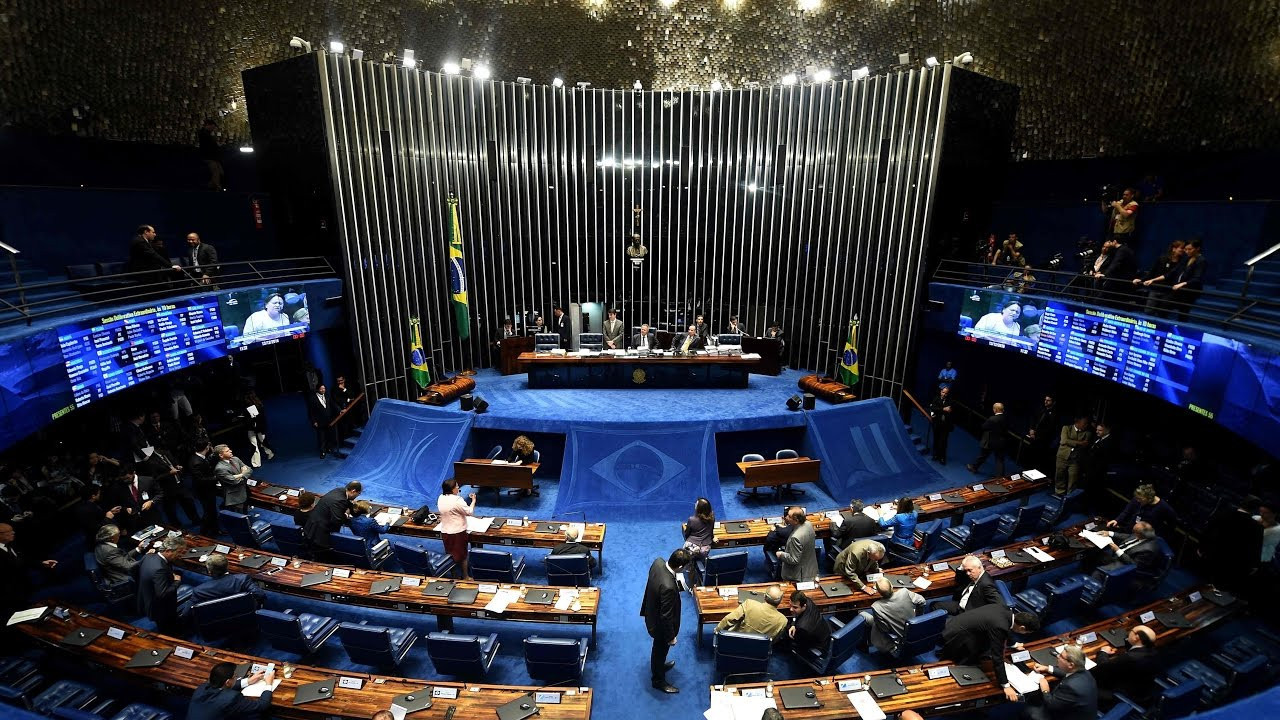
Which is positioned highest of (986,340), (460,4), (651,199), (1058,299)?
(460,4)

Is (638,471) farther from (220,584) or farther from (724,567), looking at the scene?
(220,584)

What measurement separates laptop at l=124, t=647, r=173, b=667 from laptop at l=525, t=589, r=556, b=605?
3.26 metres

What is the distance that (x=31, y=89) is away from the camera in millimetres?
9688

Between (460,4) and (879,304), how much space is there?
12.7 m

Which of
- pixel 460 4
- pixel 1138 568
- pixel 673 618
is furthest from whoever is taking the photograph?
pixel 460 4

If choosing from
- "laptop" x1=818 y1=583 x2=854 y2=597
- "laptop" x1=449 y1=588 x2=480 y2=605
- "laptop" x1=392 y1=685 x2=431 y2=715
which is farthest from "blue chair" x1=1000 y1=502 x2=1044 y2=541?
"laptop" x1=392 y1=685 x2=431 y2=715

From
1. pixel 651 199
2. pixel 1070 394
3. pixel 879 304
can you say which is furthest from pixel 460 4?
pixel 1070 394

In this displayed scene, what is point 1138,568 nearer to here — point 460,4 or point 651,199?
point 651,199

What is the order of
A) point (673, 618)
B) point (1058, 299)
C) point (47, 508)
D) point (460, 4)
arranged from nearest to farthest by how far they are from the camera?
point (673, 618) → point (47, 508) → point (1058, 299) → point (460, 4)

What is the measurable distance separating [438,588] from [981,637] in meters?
5.32

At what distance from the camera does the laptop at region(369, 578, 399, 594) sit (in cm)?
618

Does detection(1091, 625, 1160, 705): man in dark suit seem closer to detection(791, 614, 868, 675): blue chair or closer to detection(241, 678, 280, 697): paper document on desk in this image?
detection(791, 614, 868, 675): blue chair

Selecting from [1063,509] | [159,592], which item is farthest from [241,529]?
[1063,509]

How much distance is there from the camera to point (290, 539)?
24.7ft
